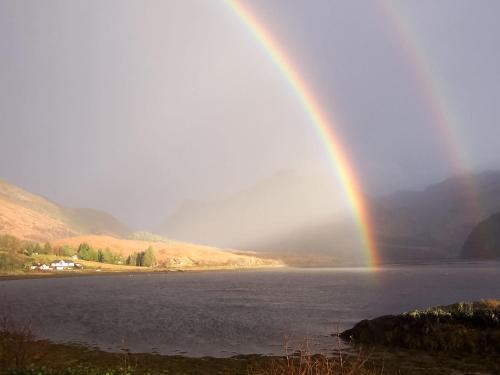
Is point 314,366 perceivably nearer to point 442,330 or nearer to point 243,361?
point 243,361

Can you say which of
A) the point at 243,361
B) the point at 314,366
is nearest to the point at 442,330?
the point at 243,361

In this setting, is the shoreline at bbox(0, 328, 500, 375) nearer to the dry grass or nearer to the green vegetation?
the dry grass

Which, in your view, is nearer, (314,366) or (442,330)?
(314,366)

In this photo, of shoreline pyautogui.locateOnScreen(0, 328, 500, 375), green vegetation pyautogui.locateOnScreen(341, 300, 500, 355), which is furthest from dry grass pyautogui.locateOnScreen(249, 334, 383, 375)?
green vegetation pyautogui.locateOnScreen(341, 300, 500, 355)

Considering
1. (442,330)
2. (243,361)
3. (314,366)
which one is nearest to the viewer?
(314,366)

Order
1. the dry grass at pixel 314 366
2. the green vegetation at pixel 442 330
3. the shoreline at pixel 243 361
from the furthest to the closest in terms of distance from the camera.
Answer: the green vegetation at pixel 442 330 → the shoreline at pixel 243 361 → the dry grass at pixel 314 366

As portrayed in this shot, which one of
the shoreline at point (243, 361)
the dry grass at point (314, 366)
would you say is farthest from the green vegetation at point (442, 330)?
the dry grass at point (314, 366)

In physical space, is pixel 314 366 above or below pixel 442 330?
below

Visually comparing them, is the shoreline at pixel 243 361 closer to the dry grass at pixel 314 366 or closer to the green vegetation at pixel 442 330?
the dry grass at pixel 314 366

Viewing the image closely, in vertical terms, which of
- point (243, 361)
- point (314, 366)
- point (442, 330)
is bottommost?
point (243, 361)

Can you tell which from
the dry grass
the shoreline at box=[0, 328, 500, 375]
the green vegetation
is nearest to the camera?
the dry grass

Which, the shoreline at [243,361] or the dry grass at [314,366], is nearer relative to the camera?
the dry grass at [314,366]

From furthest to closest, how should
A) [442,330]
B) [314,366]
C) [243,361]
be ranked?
[442,330]
[243,361]
[314,366]

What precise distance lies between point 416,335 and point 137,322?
1628 inches
